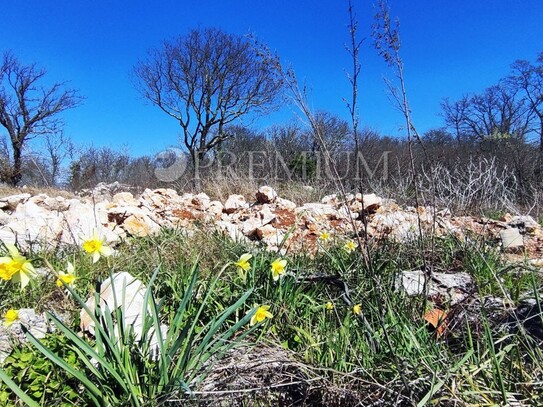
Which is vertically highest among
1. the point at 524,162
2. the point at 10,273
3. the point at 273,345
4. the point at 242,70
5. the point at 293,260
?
the point at 242,70

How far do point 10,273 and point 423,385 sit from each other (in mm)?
1390

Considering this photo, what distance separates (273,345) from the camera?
1.67 meters

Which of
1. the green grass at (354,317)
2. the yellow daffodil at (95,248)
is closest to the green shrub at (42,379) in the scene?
the green grass at (354,317)

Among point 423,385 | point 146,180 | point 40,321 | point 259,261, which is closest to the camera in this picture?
point 423,385

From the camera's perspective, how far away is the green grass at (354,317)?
1.22 metres

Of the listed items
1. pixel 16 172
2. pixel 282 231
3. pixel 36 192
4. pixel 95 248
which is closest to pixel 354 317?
pixel 95 248

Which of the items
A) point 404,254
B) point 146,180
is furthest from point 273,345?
point 146,180

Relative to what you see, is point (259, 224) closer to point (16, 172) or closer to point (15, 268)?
point (15, 268)

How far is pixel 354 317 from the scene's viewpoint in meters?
1.91

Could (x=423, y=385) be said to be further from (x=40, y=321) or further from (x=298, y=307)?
(x=40, y=321)

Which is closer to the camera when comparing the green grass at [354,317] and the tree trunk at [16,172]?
the green grass at [354,317]

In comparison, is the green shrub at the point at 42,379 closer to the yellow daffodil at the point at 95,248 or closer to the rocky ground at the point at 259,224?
the yellow daffodil at the point at 95,248

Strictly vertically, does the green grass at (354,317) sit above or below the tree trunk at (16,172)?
below

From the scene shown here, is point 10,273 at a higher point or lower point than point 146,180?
lower
